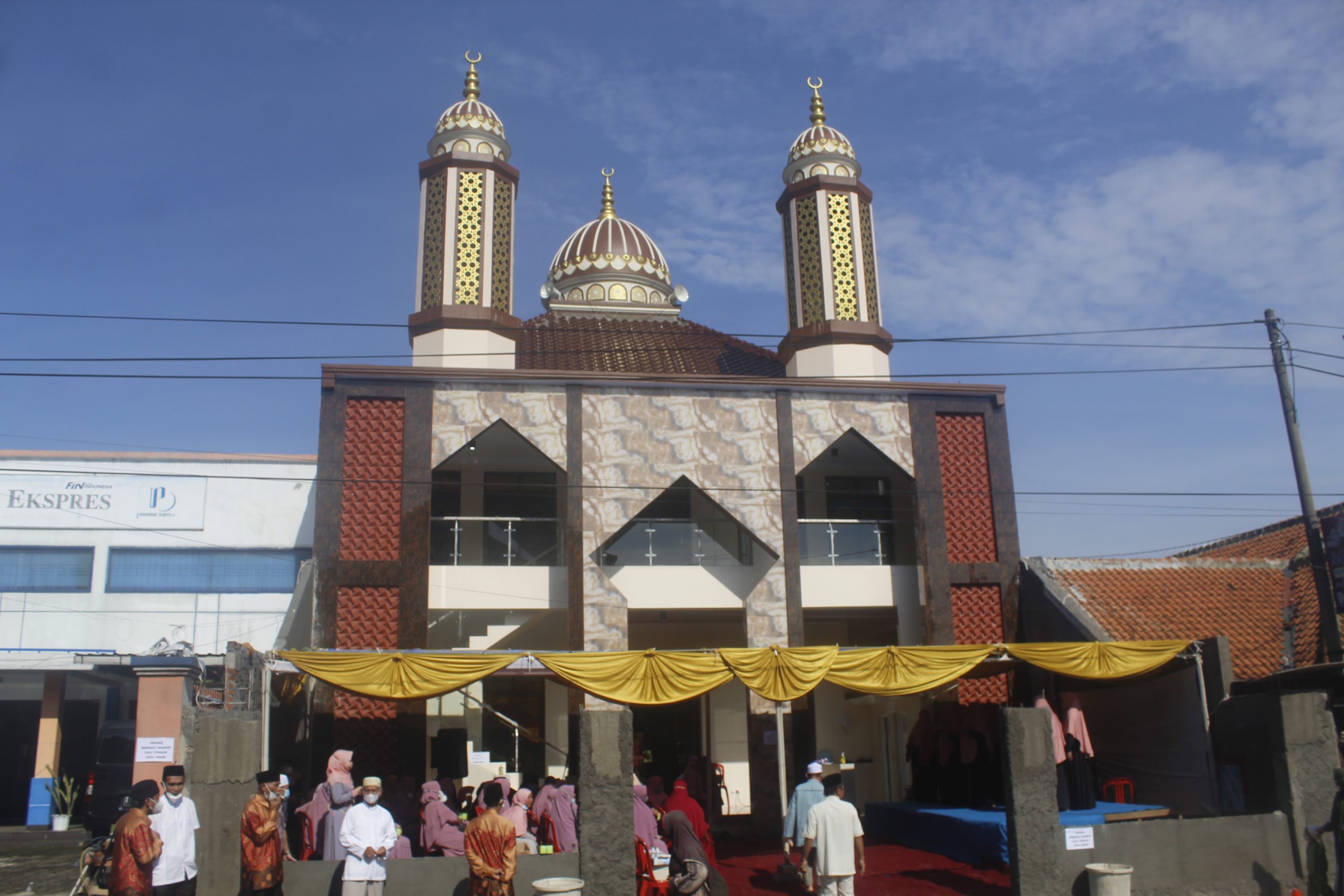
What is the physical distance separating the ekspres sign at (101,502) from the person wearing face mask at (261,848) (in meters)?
13.6

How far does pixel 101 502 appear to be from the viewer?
2066 centimetres

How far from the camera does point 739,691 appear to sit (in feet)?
58.5

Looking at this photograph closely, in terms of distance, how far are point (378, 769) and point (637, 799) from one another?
5039 mm

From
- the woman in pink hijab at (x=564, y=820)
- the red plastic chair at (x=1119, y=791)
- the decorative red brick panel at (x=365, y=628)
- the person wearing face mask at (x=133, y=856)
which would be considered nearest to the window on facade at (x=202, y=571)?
the decorative red brick panel at (x=365, y=628)

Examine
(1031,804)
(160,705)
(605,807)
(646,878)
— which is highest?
(160,705)

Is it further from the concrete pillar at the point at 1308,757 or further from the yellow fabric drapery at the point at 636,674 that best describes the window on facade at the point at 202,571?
the concrete pillar at the point at 1308,757

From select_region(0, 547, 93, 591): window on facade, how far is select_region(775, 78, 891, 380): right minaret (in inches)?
535

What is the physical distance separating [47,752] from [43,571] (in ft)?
12.8

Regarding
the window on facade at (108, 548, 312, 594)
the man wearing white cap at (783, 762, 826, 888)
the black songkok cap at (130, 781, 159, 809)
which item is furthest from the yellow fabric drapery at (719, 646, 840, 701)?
the window on facade at (108, 548, 312, 594)

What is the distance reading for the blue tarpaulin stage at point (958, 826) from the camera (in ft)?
35.7

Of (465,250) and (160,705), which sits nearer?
(160,705)

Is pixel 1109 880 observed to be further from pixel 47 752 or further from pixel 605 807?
pixel 47 752

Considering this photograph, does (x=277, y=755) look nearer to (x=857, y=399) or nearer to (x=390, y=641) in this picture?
(x=390, y=641)

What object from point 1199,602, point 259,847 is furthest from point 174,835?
point 1199,602
